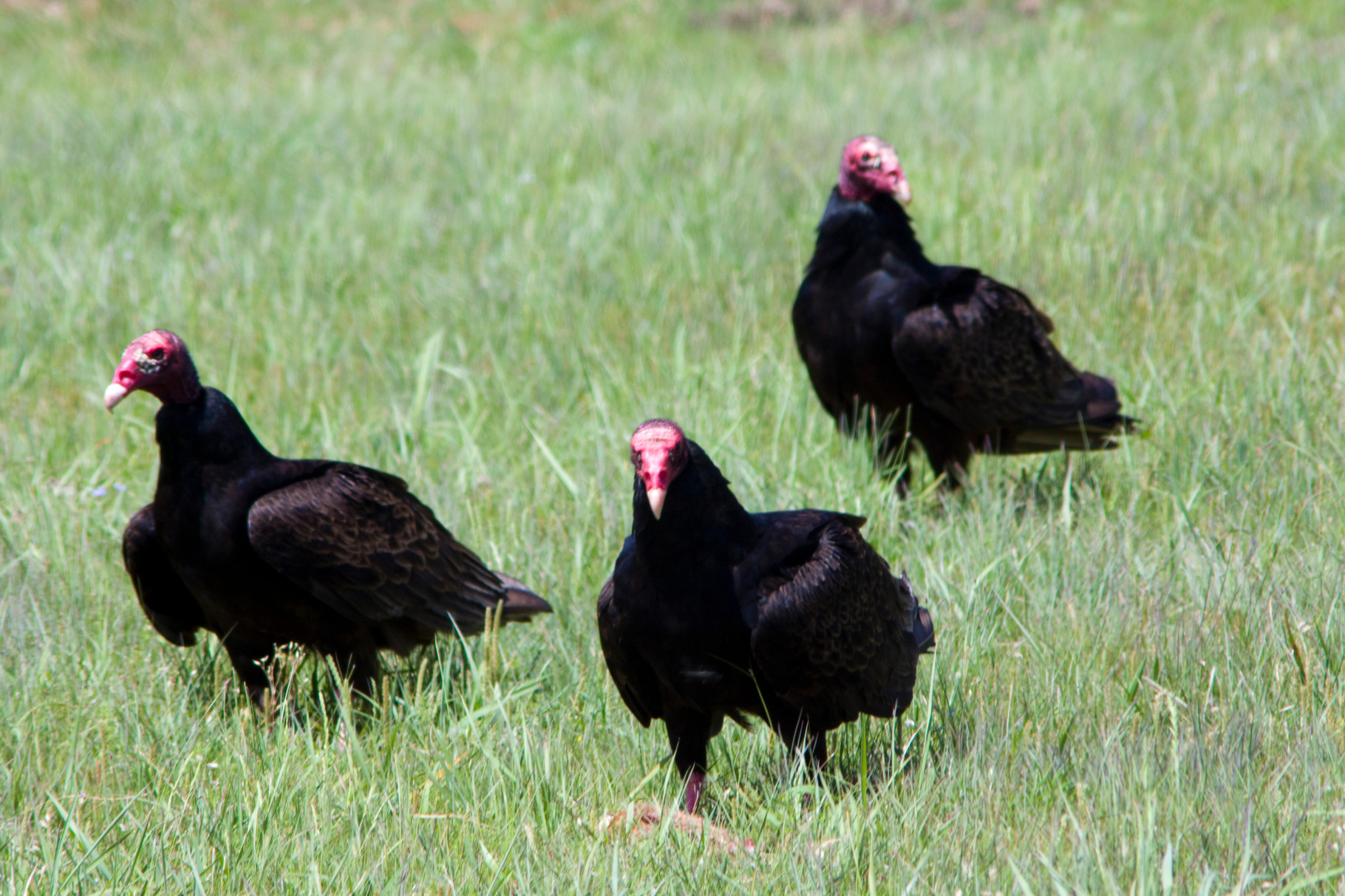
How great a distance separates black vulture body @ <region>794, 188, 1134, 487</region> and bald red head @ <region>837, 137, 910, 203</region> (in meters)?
0.06

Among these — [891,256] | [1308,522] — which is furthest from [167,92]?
[1308,522]

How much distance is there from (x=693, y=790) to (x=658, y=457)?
76 cm

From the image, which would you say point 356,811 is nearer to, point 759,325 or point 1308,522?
point 1308,522

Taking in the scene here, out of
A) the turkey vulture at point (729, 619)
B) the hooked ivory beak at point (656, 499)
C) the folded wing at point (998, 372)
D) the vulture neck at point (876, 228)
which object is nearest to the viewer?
the hooked ivory beak at point (656, 499)

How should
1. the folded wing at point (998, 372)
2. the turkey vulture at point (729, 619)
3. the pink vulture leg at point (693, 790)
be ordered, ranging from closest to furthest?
1. the turkey vulture at point (729, 619)
2. the pink vulture leg at point (693, 790)
3. the folded wing at point (998, 372)

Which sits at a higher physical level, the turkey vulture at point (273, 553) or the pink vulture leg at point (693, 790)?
the turkey vulture at point (273, 553)

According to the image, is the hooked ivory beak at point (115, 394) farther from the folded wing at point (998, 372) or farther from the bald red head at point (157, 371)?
the folded wing at point (998, 372)

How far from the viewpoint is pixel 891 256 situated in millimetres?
4195

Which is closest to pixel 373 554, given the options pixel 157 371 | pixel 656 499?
pixel 157 371

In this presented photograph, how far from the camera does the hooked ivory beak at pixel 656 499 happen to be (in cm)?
235

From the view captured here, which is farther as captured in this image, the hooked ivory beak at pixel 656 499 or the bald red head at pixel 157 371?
the bald red head at pixel 157 371

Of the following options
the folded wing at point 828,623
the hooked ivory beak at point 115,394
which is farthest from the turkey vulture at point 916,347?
the hooked ivory beak at point 115,394

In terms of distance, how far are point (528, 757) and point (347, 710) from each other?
1.71ft

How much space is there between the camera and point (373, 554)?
3254 millimetres
